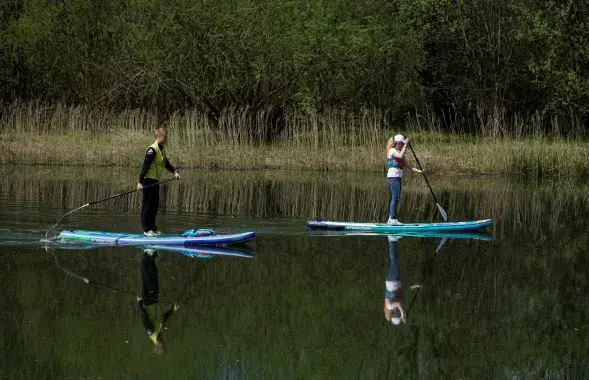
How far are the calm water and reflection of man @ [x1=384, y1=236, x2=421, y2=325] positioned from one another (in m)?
0.10

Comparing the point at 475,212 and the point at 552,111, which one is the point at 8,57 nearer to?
the point at 552,111

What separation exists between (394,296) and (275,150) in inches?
772

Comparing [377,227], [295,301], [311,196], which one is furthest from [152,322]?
[311,196]

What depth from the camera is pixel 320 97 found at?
A: 3719 centimetres

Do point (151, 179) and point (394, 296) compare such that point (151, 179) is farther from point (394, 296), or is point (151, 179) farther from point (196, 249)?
point (394, 296)

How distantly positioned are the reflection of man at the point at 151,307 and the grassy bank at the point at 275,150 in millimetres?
16419

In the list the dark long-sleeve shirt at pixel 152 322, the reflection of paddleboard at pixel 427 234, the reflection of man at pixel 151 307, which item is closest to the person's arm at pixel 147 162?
the reflection of man at pixel 151 307

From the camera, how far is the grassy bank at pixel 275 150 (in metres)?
31.4

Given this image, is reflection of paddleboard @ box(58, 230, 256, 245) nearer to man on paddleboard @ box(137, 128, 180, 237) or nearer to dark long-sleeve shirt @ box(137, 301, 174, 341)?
man on paddleboard @ box(137, 128, 180, 237)

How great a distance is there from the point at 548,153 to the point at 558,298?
18439 mm

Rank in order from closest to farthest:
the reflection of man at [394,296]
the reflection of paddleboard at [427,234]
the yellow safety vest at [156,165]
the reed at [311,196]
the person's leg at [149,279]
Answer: the reflection of man at [394,296]
the person's leg at [149,279]
the yellow safety vest at [156,165]
the reflection of paddleboard at [427,234]
the reed at [311,196]

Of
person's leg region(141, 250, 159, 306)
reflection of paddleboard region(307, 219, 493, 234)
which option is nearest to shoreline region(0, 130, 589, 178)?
reflection of paddleboard region(307, 219, 493, 234)

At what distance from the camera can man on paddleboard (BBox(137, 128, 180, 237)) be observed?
17.3m

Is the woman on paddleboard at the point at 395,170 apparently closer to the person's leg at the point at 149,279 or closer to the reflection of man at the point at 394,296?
the reflection of man at the point at 394,296
